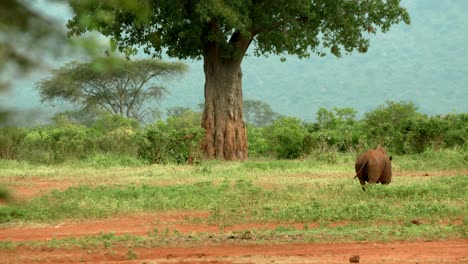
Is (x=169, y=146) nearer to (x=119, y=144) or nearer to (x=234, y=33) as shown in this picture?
(x=119, y=144)

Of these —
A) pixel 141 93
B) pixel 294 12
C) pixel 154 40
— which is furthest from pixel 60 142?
pixel 141 93

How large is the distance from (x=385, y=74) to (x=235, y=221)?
414 feet

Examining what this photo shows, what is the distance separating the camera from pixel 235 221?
9.77 m

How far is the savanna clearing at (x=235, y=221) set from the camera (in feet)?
23.5

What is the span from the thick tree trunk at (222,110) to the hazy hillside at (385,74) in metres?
90.8

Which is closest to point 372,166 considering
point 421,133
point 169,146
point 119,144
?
point 169,146

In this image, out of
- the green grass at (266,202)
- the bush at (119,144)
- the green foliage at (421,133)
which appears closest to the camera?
the green grass at (266,202)

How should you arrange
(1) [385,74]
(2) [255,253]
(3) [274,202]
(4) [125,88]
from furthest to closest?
(1) [385,74], (4) [125,88], (3) [274,202], (2) [255,253]

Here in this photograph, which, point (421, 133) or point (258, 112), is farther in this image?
point (258, 112)

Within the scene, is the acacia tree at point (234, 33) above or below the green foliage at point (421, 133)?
above

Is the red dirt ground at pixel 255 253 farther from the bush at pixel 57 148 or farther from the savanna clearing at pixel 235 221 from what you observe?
the bush at pixel 57 148

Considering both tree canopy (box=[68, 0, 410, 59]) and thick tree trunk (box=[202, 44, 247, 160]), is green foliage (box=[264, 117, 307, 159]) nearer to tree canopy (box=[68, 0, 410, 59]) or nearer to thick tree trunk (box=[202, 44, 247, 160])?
thick tree trunk (box=[202, 44, 247, 160])

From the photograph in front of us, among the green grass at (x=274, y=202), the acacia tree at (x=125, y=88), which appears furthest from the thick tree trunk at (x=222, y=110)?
the acacia tree at (x=125, y=88)

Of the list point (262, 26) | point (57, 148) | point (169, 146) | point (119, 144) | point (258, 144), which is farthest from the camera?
point (258, 144)
